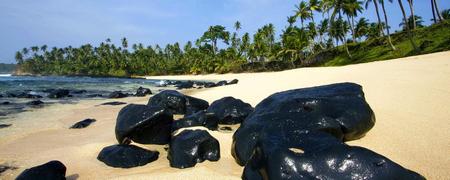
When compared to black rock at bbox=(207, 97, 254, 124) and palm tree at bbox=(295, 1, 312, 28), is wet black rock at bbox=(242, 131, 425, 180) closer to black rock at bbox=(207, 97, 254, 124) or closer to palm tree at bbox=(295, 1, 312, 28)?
black rock at bbox=(207, 97, 254, 124)

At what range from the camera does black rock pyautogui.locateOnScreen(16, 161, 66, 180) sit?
4.70 meters

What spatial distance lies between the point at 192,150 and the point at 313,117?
7.57 ft

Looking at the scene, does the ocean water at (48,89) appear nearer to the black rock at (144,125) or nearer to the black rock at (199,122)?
the black rock at (144,125)

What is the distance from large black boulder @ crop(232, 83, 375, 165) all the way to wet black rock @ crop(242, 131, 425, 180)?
26.2 inches

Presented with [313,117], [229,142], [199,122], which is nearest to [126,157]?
[229,142]

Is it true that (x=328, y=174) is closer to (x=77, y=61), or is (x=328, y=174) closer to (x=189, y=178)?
(x=189, y=178)

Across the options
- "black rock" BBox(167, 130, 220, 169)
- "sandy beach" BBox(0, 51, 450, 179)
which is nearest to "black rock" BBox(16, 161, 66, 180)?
"sandy beach" BBox(0, 51, 450, 179)

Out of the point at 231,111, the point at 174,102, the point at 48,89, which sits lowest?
the point at 231,111

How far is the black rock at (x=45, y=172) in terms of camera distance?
4.70 m

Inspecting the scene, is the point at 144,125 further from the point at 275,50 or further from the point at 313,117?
the point at 275,50

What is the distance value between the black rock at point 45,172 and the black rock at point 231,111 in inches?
182

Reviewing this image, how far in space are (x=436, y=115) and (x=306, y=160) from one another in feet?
17.1

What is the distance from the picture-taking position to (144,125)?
7.30m

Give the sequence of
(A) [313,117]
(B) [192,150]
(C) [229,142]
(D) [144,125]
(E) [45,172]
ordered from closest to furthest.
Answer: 1. (E) [45,172]
2. (A) [313,117]
3. (B) [192,150]
4. (C) [229,142]
5. (D) [144,125]
